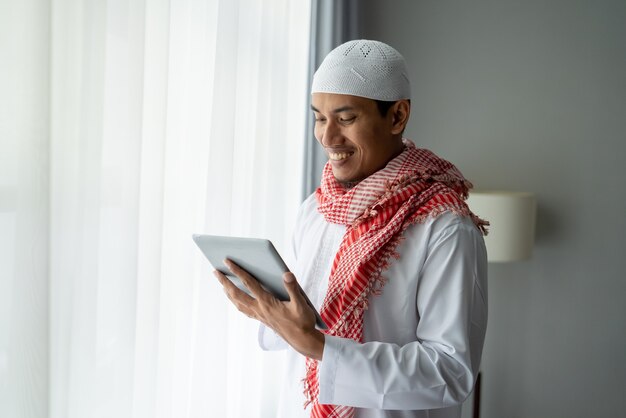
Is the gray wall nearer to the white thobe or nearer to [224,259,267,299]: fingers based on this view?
the white thobe

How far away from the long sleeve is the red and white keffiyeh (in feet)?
0.24

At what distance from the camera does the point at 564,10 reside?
111 inches

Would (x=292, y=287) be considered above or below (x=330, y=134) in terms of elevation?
below

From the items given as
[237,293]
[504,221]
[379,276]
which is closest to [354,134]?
[379,276]

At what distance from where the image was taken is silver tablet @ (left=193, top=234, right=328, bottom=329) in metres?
1.02

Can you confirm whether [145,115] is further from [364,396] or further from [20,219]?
[364,396]

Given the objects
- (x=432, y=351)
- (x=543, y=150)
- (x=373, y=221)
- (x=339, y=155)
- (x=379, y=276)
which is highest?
(x=543, y=150)

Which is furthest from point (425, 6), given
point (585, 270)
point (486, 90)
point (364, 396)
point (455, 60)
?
point (364, 396)

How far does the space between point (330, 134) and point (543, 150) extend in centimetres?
196

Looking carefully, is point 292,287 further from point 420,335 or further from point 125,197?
point 125,197

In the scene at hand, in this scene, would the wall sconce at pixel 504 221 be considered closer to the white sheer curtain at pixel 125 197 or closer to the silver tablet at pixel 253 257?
the white sheer curtain at pixel 125 197

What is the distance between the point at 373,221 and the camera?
1.29m

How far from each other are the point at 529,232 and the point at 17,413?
7.11ft

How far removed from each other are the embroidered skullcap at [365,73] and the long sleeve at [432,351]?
33 cm
